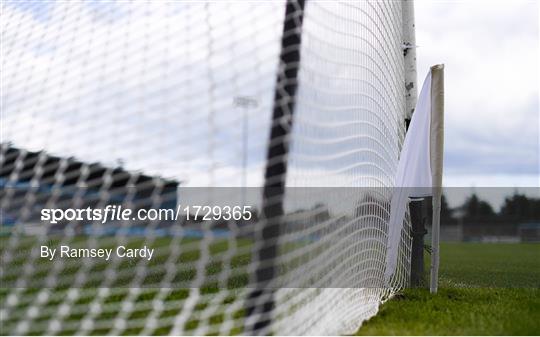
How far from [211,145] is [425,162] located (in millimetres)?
2752

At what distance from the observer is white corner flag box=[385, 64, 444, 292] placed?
17.4 feet

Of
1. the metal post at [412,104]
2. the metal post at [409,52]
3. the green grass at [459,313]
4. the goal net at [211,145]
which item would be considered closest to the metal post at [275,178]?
the goal net at [211,145]

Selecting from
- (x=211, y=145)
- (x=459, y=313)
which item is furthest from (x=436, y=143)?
(x=211, y=145)

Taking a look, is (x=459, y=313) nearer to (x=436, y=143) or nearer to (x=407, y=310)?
(x=407, y=310)

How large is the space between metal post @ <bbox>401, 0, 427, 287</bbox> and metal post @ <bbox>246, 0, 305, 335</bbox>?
3110 millimetres

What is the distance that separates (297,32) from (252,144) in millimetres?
558

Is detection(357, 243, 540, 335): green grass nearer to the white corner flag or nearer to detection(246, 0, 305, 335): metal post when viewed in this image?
the white corner flag

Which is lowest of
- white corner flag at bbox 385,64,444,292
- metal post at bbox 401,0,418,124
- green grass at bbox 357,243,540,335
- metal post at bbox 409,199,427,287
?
green grass at bbox 357,243,540,335

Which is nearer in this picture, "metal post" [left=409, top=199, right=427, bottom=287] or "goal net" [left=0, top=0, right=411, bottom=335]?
"goal net" [left=0, top=0, right=411, bottom=335]

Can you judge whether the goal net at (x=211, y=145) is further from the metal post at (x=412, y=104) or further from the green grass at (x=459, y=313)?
the metal post at (x=412, y=104)

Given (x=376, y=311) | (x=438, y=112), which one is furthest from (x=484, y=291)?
(x=376, y=311)

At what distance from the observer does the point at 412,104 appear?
20.0ft

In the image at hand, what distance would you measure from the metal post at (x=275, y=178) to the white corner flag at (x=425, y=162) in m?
2.55

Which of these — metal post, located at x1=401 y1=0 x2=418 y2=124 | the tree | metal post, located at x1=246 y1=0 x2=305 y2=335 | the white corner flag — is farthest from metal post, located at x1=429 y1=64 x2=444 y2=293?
the tree
